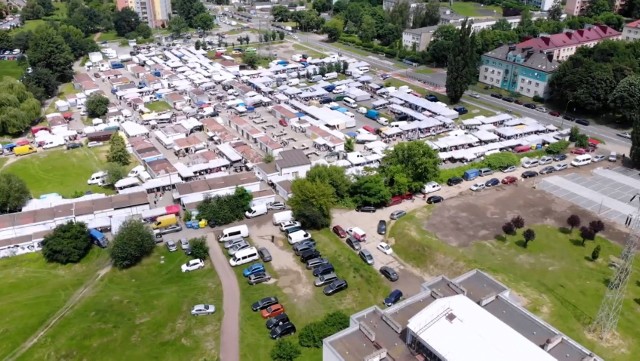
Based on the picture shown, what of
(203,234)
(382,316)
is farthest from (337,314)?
(203,234)

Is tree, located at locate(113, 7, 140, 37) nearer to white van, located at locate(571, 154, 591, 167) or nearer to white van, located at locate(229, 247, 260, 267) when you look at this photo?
white van, located at locate(229, 247, 260, 267)

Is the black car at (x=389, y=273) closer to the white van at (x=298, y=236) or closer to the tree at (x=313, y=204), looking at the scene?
the white van at (x=298, y=236)

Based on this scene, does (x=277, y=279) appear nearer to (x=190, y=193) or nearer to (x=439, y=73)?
(x=190, y=193)

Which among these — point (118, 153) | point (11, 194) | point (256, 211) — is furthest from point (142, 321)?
point (118, 153)

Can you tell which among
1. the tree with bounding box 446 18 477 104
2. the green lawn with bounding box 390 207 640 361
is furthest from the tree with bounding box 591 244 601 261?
the tree with bounding box 446 18 477 104

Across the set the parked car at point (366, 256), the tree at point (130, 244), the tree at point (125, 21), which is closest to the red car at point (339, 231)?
the parked car at point (366, 256)
